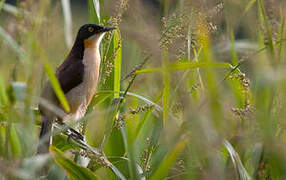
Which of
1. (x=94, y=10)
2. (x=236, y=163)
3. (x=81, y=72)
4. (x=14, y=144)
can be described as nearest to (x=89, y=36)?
(x=81, y=72)

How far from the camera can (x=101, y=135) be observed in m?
2.71

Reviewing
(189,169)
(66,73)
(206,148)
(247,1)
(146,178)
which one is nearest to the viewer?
(206,148)

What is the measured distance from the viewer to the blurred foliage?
5.24 ft

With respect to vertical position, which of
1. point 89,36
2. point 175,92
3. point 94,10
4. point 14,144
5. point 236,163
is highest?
point 94,10

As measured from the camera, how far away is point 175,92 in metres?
1.88

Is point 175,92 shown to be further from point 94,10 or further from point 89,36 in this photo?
point 89,36

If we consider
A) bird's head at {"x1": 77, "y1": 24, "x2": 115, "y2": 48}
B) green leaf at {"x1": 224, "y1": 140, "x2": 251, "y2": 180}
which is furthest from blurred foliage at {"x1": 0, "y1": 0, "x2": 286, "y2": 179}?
bird's head at {"x1": 77, "y1": 24, "x2": 115, "y2": 48}

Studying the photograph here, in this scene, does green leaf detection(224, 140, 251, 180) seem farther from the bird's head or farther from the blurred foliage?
the bird's head

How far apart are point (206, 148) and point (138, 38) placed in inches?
19.4

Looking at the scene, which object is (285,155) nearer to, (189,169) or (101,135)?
(189,169)

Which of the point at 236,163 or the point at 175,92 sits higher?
the point at 175,92

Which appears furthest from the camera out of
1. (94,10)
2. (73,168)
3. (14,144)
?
(94,10)

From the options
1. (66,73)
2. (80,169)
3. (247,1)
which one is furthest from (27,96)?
(66,73)

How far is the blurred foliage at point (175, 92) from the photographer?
1.60 m
